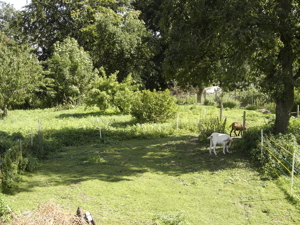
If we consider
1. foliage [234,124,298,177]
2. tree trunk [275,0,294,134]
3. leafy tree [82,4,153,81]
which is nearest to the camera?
foliage [234,124,298,177]

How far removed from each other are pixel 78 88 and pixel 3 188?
17921mm

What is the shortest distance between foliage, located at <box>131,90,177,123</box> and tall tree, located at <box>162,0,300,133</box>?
12.3 feet

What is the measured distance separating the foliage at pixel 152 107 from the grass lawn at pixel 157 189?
4725mm

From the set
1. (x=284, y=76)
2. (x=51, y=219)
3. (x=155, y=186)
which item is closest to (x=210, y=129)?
(x=284, y=76)

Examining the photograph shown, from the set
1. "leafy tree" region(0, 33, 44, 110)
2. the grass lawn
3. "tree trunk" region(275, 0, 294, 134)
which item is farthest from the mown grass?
"leafy tree" region(0, 33, 44, 110)

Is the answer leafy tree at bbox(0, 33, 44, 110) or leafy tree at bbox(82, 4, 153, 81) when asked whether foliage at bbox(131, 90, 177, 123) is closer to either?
leafy tree at bbox(0, 33, 44, 110)

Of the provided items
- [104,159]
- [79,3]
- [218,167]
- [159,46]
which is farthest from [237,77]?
[79,3]

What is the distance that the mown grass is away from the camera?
6.65 meters

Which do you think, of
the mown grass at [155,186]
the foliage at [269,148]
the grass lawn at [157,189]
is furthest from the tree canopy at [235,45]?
the grass lawn at [157,189]

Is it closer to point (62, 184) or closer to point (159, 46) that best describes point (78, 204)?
point (62, 184)

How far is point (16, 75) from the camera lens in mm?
21734

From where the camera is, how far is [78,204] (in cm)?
719

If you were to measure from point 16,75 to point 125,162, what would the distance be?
1429 centimetres

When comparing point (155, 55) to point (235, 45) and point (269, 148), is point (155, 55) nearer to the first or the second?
point (235, 45)
